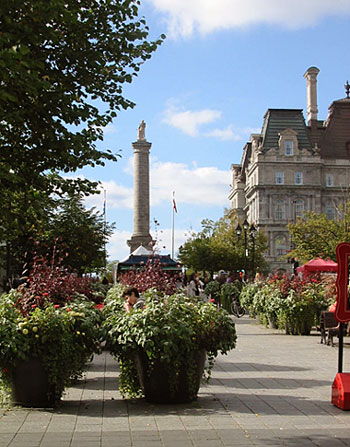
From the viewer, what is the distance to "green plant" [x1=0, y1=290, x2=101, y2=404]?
8.34m

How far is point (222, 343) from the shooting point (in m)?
9.12

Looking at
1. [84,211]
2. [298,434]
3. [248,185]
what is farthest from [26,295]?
[248,185]

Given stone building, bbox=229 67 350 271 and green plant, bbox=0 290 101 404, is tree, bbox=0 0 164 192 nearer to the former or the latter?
green plant, bbox=0 290 101 404

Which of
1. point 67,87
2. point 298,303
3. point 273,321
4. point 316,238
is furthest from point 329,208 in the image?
point 67,87

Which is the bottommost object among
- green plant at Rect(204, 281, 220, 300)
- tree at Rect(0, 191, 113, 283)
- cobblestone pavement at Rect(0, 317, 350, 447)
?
cobblestone pavement at Rect(0, 317, 350, 447)

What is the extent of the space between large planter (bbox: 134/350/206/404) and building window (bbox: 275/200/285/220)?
80.3 m

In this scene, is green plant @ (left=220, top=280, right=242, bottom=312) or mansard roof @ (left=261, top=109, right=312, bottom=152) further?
mansard roof @ (left=261, top=109, right=312, bottom=152)

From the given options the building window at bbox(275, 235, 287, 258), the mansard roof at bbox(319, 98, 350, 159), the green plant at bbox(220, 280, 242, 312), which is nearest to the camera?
the green plant at bbox(220, 280, 242, 312)

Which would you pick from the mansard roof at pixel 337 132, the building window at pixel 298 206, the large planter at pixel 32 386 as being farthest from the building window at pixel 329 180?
the large planter at pixel 32 386

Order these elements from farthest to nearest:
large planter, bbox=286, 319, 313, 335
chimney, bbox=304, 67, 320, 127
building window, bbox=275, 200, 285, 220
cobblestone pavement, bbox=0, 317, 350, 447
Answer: chimney, bbox=304, 67, 320, 127 → building window, bbox=275, 200, 285, 220 → large planter, bbox=286, 319, 313, 335 → cobblestone pavement, bbox=0, 317, 350, 447

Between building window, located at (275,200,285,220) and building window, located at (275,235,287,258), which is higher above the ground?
building window, located at (275,200,285,220)

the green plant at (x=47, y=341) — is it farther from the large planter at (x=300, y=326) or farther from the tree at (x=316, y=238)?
the tree at (x=316, y=238)

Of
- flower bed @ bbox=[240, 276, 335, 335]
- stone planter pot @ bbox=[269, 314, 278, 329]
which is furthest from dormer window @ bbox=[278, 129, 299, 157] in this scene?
flower bed @ bbox=[240, 276, 335, 335]

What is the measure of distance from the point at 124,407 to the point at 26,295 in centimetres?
202
